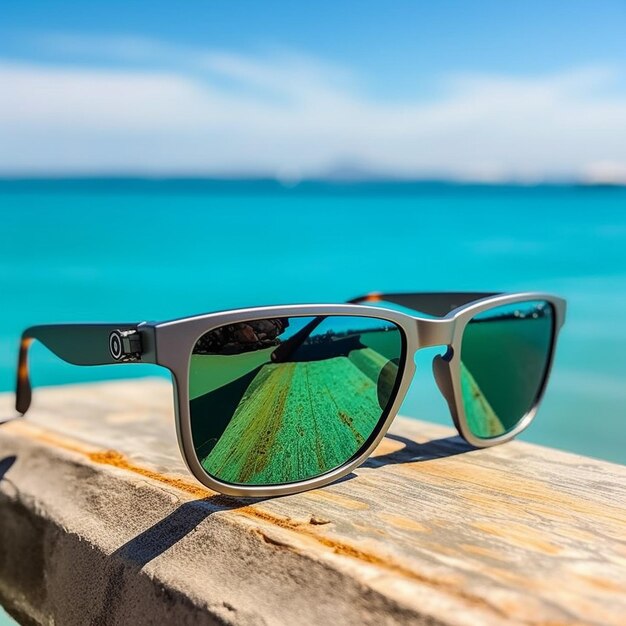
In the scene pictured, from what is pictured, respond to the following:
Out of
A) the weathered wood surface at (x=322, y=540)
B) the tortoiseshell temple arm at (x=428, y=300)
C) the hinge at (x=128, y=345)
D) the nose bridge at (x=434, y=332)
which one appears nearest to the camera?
the weathered wood surface at (x=322, y=540)

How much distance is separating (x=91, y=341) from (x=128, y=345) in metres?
0.09

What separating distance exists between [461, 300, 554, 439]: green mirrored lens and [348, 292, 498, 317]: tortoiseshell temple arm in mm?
88

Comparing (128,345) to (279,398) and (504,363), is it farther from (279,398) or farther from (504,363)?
(504,363)

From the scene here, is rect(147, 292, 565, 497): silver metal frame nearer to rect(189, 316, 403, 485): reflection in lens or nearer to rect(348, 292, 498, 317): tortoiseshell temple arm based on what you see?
rect(189, 316, 403, 485): reflection in lens

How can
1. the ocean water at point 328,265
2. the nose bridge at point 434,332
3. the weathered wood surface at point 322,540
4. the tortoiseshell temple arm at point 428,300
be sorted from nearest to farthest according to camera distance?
1. the weathered wood surface at point 322,540
2. the nose bridge at point 434,332
3. the tortoiseshell temple arm at point 428,300
4. the ocean water at point 328,265

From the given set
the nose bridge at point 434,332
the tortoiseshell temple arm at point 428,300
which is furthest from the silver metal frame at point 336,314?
the tortoiseshell temple arm at point 428,300

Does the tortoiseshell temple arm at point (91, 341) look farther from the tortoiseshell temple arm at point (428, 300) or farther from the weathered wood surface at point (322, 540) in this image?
the tortoiseshell temple arm at point (428, 300)

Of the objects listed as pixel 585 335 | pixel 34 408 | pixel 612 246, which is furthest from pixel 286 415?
pixel 612 246

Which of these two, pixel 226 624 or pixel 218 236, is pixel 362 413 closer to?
pixel 226 624

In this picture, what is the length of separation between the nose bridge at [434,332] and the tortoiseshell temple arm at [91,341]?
31 cm

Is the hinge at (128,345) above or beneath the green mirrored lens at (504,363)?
above

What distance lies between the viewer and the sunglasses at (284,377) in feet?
2.05

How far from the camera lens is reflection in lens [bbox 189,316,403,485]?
64 centimetres

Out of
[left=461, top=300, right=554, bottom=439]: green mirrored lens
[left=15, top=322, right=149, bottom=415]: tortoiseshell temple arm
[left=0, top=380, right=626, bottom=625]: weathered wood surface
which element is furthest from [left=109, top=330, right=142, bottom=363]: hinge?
[left=461, top=300, right=554, bottom=439]: green mirrored lens
